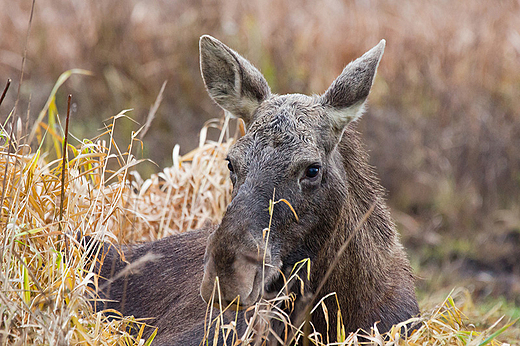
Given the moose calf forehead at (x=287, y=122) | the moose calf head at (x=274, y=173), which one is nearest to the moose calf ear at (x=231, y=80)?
the moose calf head at (x=274, y=173)

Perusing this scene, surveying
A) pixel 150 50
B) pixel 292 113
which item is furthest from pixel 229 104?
pixel 150 50

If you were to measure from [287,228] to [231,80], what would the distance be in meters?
0.97

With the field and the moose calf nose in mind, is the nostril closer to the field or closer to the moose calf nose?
the moose calf nose

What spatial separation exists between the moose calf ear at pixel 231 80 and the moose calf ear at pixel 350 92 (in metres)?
0.37

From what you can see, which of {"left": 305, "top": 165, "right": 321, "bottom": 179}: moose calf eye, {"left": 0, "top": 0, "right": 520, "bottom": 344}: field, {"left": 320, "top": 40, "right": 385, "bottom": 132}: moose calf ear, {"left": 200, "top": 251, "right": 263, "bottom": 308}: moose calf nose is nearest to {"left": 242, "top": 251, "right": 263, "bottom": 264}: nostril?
{"left": 200, "top": 251, "right": 263, "bottom": 308}: moose calf nose

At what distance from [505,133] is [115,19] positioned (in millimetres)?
5353

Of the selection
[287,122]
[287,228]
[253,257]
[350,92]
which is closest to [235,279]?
[253,257]

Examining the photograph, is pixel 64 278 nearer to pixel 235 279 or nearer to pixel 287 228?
pixel 235 279

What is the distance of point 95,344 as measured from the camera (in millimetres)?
2711

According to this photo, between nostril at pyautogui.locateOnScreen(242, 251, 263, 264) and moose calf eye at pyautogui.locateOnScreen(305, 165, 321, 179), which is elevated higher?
moose calf eye at pyautogui.locateOnScreen(305, 165, 321, 179)

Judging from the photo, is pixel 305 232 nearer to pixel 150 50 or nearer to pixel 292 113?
pixel 292 113

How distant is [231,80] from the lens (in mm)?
3316

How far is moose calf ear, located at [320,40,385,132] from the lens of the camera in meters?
3.06

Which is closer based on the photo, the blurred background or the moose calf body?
the moose calf body
